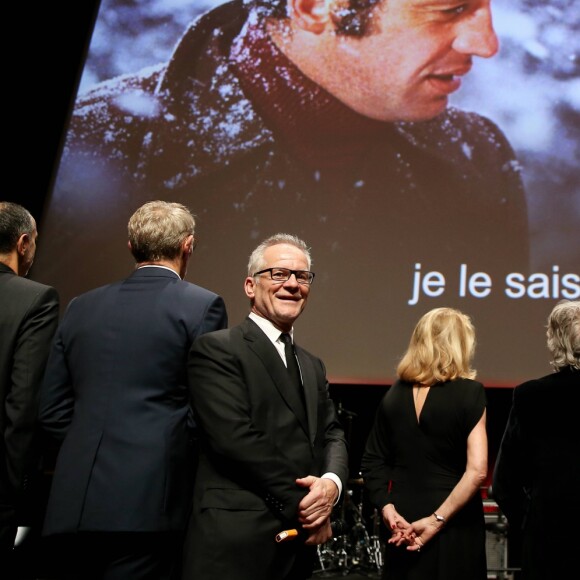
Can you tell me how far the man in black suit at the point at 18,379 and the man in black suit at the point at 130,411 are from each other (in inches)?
2.9

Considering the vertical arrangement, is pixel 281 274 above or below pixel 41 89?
below

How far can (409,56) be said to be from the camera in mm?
4465

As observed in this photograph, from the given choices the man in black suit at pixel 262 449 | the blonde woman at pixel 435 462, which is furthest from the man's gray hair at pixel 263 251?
the blonde woman at pixel 435 462

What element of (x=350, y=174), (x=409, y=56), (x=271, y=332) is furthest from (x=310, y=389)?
(x=409, y=56)

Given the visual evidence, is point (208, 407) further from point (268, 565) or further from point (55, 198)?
point (55, 198)

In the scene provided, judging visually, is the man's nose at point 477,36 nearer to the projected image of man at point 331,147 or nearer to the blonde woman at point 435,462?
the projected image of man at point 331,147

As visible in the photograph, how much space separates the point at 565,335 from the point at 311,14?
291cm

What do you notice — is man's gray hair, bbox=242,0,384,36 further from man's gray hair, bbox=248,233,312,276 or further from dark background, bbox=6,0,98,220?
man's gray hair, bbox=248,233,312,276

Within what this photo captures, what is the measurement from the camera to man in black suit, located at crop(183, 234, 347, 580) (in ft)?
6.06

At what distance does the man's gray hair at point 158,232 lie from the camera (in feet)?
7.30

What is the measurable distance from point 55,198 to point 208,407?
2950mm

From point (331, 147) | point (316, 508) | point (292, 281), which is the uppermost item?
point (331, 147)

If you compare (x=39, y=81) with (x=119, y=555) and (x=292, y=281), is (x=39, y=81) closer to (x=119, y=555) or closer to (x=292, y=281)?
(x=292, y=281)

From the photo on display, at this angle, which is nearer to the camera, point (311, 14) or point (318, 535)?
point (318, 535)
